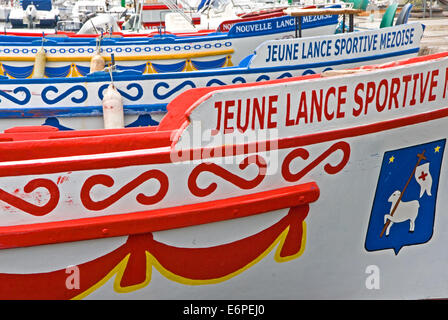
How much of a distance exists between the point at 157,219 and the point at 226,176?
0.41 meters

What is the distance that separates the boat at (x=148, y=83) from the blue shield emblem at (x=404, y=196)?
126 inches

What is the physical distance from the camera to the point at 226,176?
2439 mm

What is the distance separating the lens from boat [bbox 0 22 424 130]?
17.4 feet

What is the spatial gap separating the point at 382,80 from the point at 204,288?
1483 millimetres

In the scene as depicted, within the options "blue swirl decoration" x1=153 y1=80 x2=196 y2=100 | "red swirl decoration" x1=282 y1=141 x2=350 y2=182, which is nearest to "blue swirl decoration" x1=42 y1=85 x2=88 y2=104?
"blue swirl decoration" x1=153 y1=80 x2=196 y2=100

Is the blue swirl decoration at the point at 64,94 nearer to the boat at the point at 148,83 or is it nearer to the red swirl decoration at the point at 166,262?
the boat at the point at 148,83

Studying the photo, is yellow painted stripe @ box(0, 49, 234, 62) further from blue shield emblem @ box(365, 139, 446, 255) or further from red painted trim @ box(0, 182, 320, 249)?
red painted trim @ box(0, 182, 320, 249)

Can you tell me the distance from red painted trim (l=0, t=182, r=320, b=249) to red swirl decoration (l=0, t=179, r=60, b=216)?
6 cm

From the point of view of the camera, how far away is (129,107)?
217 inches

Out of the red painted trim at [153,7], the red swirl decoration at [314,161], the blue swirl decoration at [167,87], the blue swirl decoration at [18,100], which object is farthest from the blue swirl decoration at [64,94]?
the red painted trim at [153,7]

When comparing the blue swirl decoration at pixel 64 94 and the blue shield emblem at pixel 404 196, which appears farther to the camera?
the blue swirl decoration at pixel 64 94

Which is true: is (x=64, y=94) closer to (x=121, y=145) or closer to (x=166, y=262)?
(x=121, y=145)

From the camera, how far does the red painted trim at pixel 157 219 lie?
2186 mm

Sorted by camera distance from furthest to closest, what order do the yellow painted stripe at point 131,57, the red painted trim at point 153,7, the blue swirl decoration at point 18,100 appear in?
the red painted trim at point 153,7, the yellow painted stripe at point 131,57, the blue swirl decoration at point 18,100
